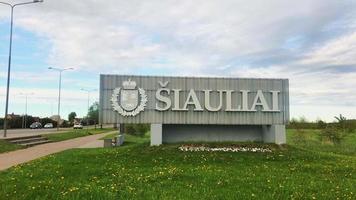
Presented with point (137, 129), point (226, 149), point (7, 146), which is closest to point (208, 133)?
point (226, 149)

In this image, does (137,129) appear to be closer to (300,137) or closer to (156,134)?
(300,137)

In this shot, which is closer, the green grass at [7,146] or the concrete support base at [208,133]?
the green grass at [7,146]

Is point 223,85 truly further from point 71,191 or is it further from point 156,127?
point 71,191

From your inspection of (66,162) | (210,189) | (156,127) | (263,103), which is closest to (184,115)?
(156,127)

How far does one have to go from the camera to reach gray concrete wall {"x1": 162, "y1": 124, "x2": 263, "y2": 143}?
27.9 meters

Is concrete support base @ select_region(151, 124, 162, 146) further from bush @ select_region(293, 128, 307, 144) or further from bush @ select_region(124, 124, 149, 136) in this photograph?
bush @ select_region(124, 124, 149, 136)

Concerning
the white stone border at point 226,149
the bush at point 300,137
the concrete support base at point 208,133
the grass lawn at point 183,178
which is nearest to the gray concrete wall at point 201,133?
the concrete support base at point 208,133

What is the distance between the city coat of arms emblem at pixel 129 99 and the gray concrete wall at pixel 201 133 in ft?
9.15

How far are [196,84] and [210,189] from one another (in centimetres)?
1479

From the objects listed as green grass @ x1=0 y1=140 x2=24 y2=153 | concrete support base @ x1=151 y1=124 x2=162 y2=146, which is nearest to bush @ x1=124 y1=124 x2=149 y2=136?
green grass @ x1=0 y1=140 x2=24 y2=153

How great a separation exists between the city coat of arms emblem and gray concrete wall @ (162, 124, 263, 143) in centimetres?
279

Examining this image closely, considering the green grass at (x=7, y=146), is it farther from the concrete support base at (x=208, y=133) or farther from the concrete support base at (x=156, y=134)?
the concrete support base at (x=208, y=133)

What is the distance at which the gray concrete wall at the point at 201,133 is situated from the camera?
1097 inches

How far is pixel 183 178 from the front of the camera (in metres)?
13.8
